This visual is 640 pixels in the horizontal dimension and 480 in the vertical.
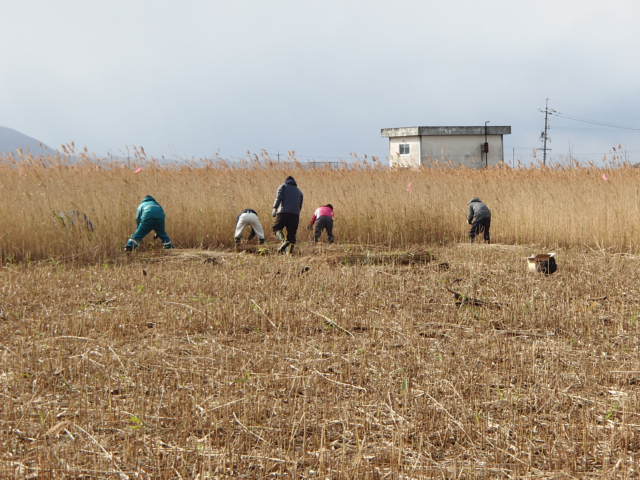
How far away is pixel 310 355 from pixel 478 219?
7345mm

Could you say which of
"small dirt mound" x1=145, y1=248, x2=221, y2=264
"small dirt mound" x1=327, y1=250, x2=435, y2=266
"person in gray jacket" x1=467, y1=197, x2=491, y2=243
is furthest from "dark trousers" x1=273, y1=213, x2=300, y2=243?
"person in gray jacket" x1=467, y1=197, x2=491, y2=243

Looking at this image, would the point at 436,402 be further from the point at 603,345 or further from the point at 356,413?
the point at 603,345

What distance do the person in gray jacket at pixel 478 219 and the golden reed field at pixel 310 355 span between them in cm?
45

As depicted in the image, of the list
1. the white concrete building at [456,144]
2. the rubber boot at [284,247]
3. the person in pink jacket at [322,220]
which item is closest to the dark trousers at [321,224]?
the person in pink jacket at [322,220]

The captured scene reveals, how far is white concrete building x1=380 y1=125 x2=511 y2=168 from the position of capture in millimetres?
40531

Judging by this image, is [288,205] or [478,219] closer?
[288,205]

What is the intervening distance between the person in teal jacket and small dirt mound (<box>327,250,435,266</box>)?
116 inches

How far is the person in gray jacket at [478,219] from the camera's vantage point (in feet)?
38.1

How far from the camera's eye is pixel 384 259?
9.59 m

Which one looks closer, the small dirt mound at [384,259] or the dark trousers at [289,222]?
the small dirt mound at [384,259]

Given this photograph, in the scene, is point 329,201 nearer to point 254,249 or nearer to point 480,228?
point 254,249

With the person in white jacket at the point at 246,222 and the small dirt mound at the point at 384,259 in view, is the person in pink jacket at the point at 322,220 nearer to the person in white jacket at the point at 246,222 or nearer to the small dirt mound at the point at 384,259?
the person in white jacket at the point at 246,222

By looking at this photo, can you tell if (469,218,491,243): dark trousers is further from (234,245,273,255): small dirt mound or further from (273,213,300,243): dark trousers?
(234,245,273,255): small dirt mound

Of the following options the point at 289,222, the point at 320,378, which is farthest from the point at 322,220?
the point at 320,378
